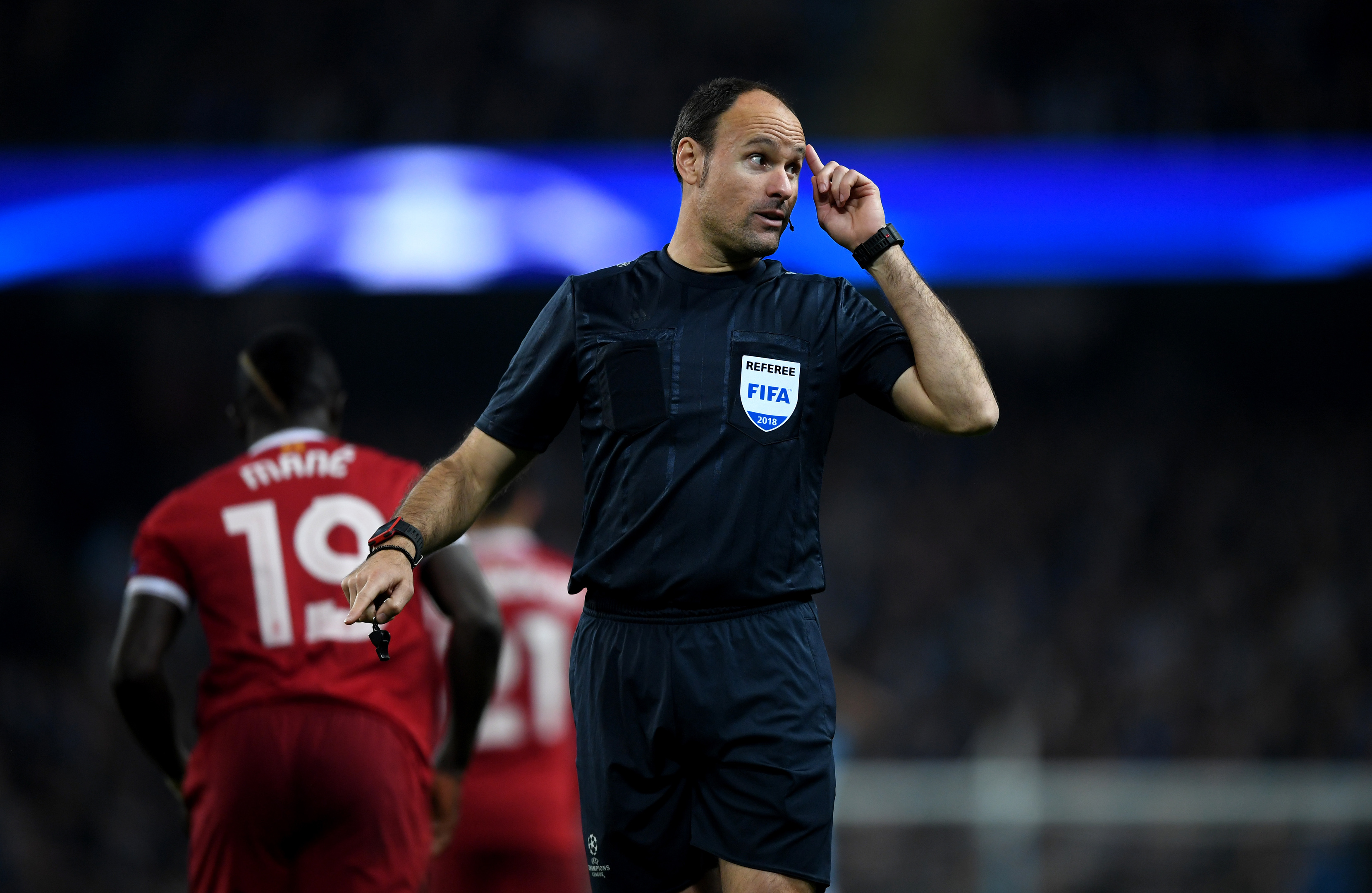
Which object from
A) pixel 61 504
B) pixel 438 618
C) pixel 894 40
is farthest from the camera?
pixel 894 40

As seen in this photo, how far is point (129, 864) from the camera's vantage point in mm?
9641

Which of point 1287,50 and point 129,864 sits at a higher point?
point 1287,50

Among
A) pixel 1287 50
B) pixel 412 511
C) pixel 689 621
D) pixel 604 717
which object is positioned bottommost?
pixel 604 717

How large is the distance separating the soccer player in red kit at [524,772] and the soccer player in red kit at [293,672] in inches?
44.3

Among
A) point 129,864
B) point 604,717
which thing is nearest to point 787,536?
point 604,717

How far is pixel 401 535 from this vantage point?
2672 millimetres

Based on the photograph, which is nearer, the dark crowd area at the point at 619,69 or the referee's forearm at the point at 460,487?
the referee's forearm at the point at 460,487

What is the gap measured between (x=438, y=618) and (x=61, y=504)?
8222 millimetres

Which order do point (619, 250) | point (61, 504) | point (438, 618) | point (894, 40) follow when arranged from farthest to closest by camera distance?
point (894, 40) → point (61, 504) → point (619, 250) → point (438, 618)

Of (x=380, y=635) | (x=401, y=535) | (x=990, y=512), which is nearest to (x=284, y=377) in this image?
(x=401, y=535)

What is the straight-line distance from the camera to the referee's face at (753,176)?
286cm

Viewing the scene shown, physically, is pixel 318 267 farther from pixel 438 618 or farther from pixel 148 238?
pixel 438 618

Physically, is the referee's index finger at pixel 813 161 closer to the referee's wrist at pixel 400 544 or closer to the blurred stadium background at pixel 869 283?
the referee's wrist at pixel 400 544

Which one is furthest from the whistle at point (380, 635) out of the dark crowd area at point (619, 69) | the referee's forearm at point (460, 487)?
the dark crowd area at point (619, 69)
